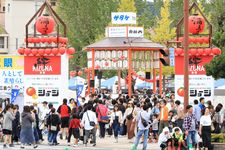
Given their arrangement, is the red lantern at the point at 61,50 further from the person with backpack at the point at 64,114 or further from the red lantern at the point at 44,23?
the person with backpack at the point at 64,114

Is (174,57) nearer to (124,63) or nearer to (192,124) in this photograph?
(192,124)

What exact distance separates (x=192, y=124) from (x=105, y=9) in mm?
48133

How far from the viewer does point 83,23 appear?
80.4m

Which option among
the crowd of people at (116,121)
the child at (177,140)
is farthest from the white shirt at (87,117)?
the child at (177,140)

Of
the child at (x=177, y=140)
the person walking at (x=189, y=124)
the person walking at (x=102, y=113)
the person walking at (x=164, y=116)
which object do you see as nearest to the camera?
the child at (x=177, y=140)

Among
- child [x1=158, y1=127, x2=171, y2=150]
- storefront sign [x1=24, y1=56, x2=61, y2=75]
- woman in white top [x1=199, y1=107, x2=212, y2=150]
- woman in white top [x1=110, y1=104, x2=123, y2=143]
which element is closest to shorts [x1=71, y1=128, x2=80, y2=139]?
woman in white top [x1=110, y1=104, x2=123, y2=143]

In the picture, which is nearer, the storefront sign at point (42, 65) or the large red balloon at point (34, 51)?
the storefront sign at point (42, 65)

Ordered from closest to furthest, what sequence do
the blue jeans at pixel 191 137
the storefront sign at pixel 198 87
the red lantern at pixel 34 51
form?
the blue jeans at pixel 191 137
the storefront sign at pixel 198 87
the red lantern at pixel 34 51

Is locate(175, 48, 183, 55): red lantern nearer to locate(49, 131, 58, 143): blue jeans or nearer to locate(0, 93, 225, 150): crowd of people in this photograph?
locate(0, 93, 225, 150): crowd of people

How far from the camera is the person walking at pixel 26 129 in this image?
3319 cm

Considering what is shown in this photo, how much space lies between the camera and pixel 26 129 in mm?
33406

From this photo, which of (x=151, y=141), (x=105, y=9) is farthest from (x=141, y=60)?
(x=105, y=9)

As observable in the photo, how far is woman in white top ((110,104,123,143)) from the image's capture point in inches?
1471

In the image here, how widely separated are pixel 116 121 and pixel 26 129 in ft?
18.1
